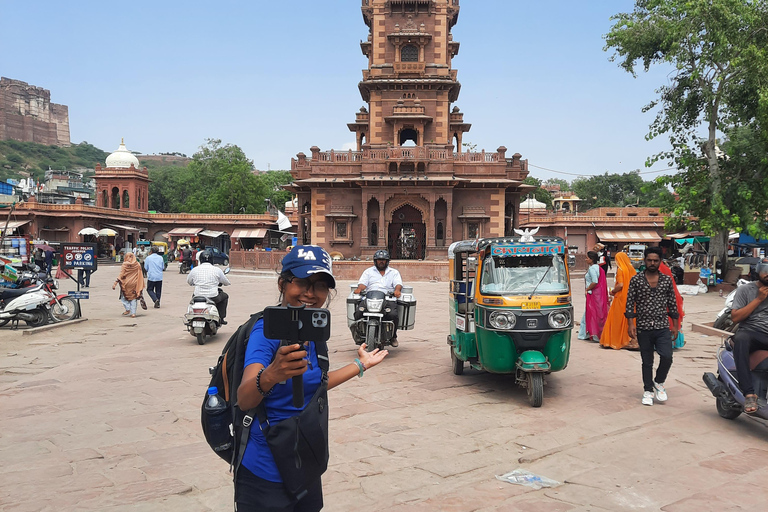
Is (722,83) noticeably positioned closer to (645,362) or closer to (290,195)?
(645,362)

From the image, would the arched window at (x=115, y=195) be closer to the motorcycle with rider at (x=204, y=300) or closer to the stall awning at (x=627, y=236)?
the stall awning at (x=627, y=236)

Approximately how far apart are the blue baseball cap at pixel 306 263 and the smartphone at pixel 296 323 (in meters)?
0.31

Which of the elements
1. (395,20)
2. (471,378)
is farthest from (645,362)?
(395,20)

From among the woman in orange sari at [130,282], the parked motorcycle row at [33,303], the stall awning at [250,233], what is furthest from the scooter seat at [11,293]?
the stall awning at [250,233]

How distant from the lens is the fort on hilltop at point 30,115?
128 m

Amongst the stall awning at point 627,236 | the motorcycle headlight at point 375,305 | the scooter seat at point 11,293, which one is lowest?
the scooter seat at point 11,293

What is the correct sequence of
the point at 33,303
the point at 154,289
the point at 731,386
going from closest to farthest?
1. the point at 731,386
2. the point at 33,303
3. the point at 154,289

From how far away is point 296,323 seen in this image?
1.93m

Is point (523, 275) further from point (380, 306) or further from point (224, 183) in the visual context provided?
point (224, 183)

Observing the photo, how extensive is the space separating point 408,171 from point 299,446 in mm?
28943

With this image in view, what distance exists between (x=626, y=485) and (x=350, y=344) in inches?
249

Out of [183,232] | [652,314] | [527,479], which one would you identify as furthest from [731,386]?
[183,232]

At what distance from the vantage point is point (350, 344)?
10008 mm

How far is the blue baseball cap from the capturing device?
2.23m
